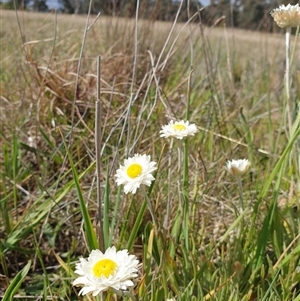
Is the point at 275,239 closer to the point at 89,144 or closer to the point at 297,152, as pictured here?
the point at 297,152

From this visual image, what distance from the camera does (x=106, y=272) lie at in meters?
0.41

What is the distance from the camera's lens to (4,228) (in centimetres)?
79

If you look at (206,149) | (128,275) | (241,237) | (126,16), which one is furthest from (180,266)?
(126,16)

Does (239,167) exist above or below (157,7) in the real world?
below

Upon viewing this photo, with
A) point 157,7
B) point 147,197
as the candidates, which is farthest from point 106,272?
point 157,7

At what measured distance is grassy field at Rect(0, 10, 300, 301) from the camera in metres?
0.56

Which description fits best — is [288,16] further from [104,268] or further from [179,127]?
[104,268]

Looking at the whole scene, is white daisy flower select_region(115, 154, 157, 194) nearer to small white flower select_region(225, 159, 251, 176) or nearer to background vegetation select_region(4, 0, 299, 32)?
small white flower select_region(225, 159, 251, 176)

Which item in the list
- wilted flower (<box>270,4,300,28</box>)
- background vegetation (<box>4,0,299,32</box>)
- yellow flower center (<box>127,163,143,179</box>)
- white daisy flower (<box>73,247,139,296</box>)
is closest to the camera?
white daisy flower (<box>73,247,139,296</box>)

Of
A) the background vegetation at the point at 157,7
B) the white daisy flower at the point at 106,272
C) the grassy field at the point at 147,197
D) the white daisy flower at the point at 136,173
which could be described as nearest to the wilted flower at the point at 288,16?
the grassy field at the point at 147,197

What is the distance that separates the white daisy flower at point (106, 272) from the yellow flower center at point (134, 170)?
9cm

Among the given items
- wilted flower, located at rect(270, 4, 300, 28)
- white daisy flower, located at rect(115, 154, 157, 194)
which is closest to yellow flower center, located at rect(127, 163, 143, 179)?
white daisy flower, located at rect(115, 154, 157, 194)

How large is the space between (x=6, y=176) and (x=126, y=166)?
1.55 ft

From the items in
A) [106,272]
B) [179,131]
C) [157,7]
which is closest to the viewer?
[106,272]
